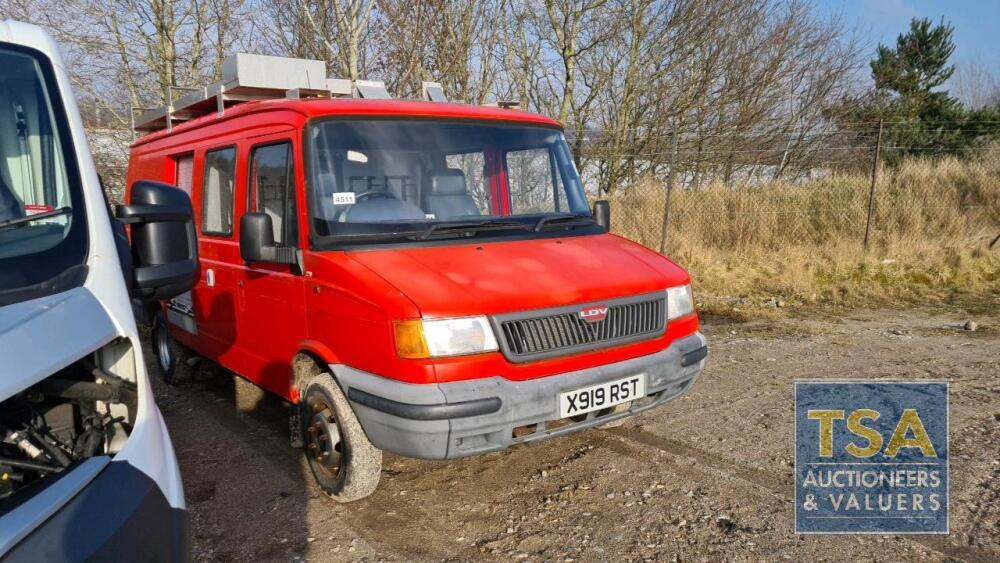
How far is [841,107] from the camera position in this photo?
20797 mm

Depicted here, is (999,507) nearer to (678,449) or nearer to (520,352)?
(678,449)

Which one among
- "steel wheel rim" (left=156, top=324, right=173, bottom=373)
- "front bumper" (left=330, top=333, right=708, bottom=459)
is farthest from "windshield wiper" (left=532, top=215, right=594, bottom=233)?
"steel wheel rim" (left=156, top=324, right=173, bottom=373)

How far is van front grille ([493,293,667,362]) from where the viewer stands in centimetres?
325

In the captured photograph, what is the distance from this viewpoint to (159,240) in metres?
2.41

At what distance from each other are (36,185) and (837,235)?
39.2 feet

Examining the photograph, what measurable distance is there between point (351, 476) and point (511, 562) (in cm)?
96

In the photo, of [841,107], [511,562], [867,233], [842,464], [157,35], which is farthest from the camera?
[841,107]

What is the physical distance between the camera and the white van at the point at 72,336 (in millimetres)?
1509

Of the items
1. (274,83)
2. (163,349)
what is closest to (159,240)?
(274,83)

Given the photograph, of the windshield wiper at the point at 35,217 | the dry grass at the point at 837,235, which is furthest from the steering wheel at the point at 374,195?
the dry grass at the point at 837,235

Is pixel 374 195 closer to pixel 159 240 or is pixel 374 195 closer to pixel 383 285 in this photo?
pixel 383 285

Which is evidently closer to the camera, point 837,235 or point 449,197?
point 449,197

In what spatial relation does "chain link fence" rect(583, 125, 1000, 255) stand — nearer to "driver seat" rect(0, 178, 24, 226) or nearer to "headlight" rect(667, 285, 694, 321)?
"headlight" rect(667, 285, 694, 321)

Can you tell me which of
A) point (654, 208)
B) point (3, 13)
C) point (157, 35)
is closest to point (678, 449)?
point (654, 208)
